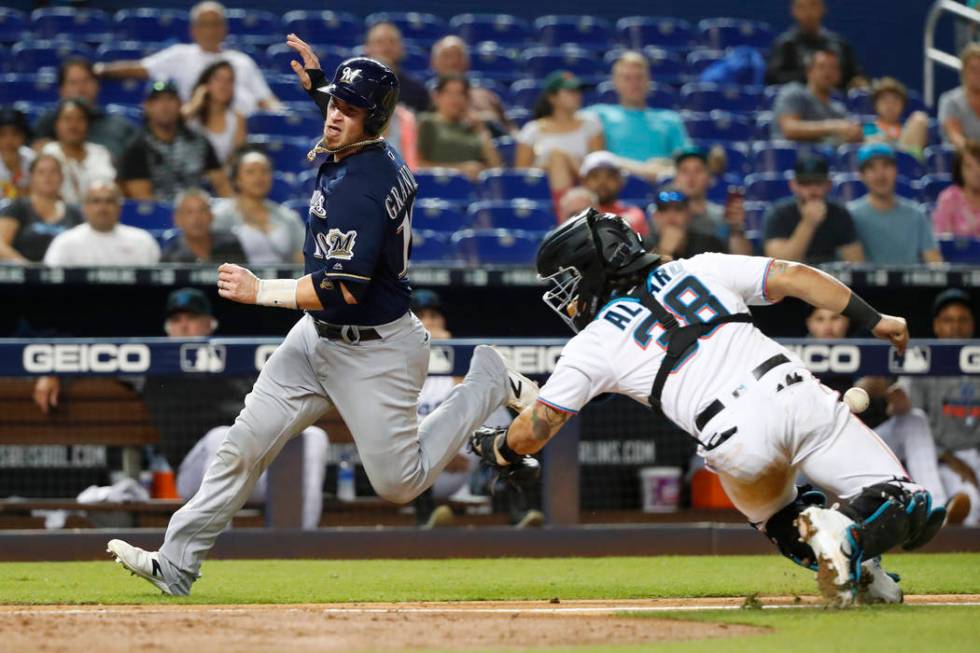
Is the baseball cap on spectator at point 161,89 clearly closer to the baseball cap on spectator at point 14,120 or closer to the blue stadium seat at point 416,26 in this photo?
the baseball cap on spectator at point 14,120

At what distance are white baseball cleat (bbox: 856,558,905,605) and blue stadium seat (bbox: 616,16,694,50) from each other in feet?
29.1

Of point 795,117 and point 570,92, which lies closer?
point 570,92

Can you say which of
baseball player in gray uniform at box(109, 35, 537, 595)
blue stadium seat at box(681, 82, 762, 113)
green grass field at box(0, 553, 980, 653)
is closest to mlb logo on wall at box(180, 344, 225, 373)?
green grass field at box(0, 553, 980, 653)

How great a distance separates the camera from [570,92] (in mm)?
10094

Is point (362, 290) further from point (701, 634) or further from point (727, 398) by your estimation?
point (701, 634)

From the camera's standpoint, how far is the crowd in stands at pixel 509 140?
862 centimetres

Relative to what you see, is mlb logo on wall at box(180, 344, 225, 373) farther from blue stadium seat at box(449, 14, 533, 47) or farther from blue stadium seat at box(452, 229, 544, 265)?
blue stadium seat at box(449, 14, 533, 47)

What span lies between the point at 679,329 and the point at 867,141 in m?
7.33

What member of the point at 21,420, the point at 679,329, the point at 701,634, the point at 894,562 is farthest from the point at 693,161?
the point at 701,634

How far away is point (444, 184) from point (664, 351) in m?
5.57

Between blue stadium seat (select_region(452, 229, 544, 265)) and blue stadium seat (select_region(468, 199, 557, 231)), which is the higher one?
blue stadium seat (select_region(468, 199, 557, 231))

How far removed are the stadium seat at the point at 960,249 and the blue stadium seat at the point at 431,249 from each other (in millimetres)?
3200

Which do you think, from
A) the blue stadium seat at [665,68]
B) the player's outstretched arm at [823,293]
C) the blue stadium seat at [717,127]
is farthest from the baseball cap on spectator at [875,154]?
the player's outstretched arm at [823,293]

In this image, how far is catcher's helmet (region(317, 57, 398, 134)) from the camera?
4863 mm
